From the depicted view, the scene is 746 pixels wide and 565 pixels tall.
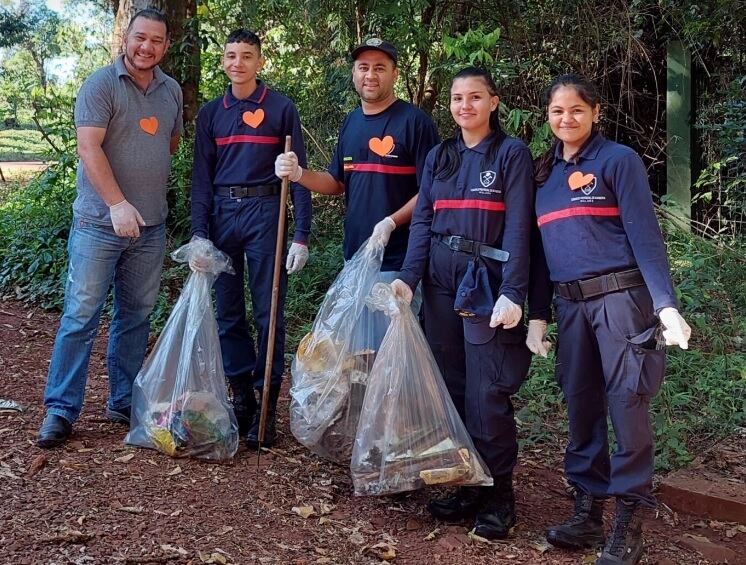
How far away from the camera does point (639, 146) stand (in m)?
7.73

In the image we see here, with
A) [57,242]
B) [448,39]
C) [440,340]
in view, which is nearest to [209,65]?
[57,242]

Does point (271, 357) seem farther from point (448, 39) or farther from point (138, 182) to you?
point (448, 39)

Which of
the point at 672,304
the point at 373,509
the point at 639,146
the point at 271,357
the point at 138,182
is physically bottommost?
the point at 373,509

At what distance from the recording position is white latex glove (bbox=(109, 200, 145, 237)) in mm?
3494

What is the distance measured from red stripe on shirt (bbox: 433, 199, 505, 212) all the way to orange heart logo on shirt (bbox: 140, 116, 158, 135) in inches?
56.9

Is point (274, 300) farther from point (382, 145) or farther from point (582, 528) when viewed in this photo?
point (582, 528)

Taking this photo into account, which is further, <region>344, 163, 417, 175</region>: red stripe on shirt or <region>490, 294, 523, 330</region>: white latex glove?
<region>344, 163, 417, 175</region>: red stripe on shirt

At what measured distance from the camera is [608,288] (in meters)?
2.74

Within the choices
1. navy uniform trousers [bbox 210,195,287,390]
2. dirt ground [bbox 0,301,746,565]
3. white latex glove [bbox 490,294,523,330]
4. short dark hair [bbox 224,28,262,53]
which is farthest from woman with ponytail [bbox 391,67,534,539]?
short dark hair [bbox 224,28,262,53]

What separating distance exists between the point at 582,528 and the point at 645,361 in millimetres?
751

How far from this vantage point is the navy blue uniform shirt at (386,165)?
343cm

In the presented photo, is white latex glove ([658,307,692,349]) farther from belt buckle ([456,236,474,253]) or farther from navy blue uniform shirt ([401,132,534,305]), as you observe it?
belt buckle ([456,236,474,253])

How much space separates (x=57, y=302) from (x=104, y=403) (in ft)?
8.12

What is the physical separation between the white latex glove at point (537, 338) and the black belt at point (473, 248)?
0.86ft
